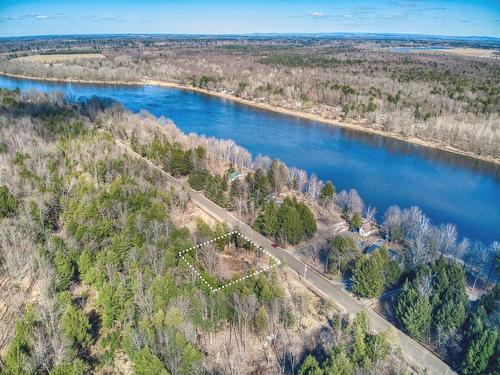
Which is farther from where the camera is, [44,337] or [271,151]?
[271,151]

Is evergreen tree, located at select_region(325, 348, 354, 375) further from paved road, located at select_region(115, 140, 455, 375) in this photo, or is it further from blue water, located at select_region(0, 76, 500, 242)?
blue water, located at select_region(0, 76, 500, 242)

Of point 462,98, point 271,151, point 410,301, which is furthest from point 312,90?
point 410,301

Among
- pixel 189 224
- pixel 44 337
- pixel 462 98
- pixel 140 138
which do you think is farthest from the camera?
pixel 462 98

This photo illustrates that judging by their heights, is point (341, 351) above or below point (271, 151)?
above

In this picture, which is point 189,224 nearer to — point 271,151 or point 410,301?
point 410,301

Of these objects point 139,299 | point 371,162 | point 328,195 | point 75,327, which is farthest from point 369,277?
point 371,162

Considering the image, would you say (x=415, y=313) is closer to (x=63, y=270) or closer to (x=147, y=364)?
(x=147, y=364)

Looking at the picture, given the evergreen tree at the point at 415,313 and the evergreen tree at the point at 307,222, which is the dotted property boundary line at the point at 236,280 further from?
the evergreen tree at the point at 415,313

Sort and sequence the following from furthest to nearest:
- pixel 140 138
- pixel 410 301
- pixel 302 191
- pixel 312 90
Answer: pixel 312 90, pixel 140 138, pixel 302 191, pixel 410 301

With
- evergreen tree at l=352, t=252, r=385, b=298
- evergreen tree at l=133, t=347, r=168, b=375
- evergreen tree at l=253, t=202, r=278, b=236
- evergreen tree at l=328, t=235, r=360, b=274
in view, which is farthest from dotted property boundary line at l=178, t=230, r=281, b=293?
evergreen tree at l=352, t=252, r=385, b=298
